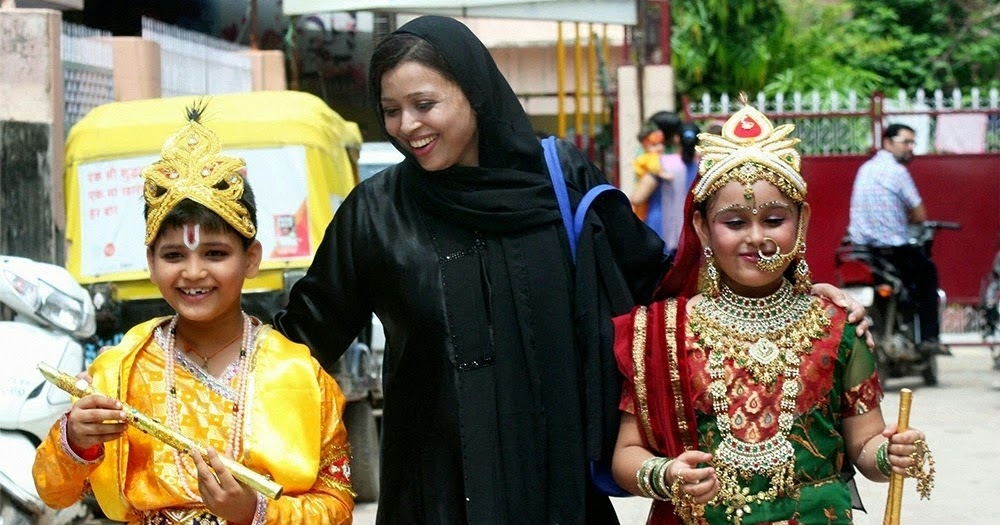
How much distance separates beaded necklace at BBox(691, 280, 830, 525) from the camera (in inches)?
129

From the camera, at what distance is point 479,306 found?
3469mm

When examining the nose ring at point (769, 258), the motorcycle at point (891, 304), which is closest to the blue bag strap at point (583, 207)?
the nose ring at point (769, 258)

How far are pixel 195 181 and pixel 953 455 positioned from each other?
6056 millimetres

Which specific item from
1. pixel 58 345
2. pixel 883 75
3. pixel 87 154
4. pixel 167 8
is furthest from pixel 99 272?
pixel 883 75

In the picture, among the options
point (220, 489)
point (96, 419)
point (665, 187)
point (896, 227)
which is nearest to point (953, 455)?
point (896, 227)

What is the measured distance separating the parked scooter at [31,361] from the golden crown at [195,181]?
9.02ft

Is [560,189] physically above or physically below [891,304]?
above

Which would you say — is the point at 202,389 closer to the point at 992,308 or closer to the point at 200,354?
the point at 200,354

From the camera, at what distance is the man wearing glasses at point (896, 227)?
10.4m

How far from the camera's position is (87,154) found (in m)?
7.79

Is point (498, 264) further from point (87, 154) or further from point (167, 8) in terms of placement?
point (167, 8)

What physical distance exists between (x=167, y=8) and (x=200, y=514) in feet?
42.3

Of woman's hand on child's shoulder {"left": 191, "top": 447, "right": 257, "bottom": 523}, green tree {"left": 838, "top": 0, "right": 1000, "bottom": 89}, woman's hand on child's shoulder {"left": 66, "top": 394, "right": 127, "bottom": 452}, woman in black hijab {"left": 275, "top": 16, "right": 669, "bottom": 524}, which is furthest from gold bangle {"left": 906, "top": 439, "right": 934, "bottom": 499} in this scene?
green tree {"left": 838, "top": 0, "right": 1000, "bottom": 89}

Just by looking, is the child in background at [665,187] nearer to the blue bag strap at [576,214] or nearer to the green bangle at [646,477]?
the blue bag strap at [576,214]
